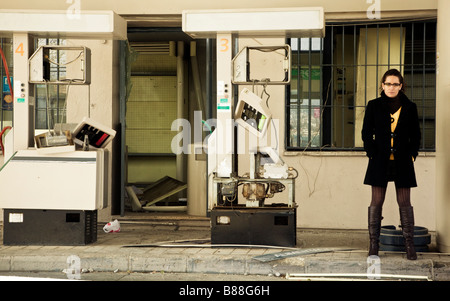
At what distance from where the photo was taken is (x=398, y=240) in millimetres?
8359

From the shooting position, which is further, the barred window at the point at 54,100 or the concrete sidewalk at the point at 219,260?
the barred window at the point at 54,100

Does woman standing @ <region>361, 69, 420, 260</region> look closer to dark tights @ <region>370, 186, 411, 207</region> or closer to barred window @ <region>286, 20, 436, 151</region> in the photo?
dark tights @ <region>370, 186, 411, 207</region>

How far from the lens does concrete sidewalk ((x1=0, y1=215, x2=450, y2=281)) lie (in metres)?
7.89

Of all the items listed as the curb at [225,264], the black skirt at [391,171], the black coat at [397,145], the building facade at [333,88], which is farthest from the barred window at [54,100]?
the black skirt at [391,171]

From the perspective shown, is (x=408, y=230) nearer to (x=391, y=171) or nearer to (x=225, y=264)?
(x=391, y=171)

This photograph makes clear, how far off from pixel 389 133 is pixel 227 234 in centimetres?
221

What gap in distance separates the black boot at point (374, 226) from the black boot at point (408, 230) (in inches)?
9.8

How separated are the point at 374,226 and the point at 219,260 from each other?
167 cm

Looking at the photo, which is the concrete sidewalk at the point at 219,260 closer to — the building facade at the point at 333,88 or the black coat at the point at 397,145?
the black coat at the point at 397,145

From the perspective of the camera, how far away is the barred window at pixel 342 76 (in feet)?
35.9

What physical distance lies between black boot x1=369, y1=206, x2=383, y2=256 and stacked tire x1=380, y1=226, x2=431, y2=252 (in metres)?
0.36

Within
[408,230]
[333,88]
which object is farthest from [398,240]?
[333,88]

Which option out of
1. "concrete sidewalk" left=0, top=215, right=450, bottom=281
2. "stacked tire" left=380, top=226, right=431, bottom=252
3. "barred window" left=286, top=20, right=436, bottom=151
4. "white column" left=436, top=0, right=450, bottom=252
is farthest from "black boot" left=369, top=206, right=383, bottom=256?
"barred window" left=286, top=20, right=436, bottom=151

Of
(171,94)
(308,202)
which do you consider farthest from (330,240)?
(171,94)
